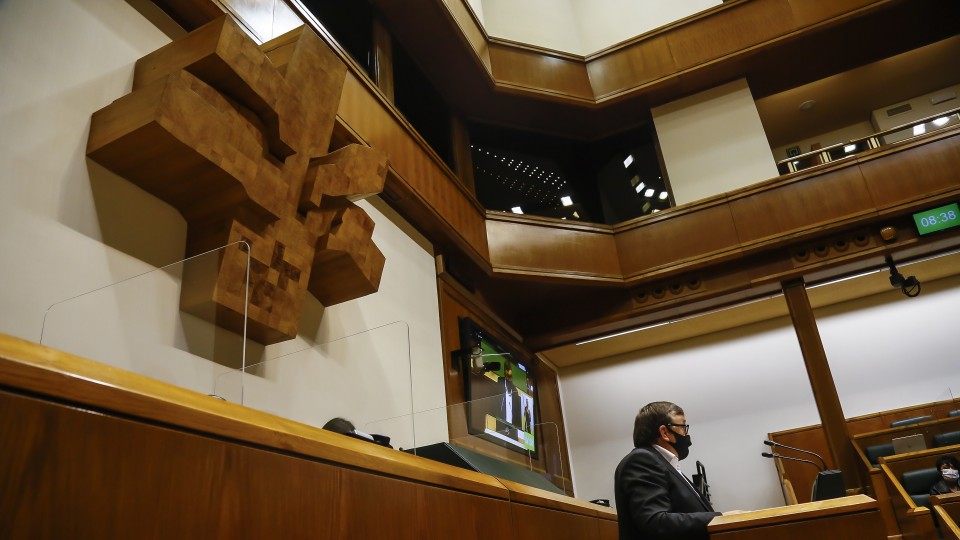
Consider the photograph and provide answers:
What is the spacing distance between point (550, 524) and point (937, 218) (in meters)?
4.96

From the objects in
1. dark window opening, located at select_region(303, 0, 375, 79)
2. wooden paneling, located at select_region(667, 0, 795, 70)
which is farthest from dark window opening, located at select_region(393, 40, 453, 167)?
wooden paneling, located at select_region(667, 0, 795, 70)

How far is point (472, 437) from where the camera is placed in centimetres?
300

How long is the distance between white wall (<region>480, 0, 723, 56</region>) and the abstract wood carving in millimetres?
5104

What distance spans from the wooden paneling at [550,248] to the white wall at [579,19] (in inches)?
105

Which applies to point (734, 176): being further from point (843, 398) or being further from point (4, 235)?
point (4, 235)

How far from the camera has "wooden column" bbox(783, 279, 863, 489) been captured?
547cm

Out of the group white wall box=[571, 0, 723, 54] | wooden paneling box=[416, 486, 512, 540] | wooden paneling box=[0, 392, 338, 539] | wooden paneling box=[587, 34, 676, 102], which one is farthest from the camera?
white wall box=[571, 0, 723, 54]

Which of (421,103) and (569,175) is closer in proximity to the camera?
(421,103)

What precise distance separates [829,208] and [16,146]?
→ 588 cm

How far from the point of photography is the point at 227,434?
114cm

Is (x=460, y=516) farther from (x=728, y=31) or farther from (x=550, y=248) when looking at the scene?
(x=728, y=31)

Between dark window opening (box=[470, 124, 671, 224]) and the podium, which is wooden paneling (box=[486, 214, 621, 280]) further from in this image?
the podium

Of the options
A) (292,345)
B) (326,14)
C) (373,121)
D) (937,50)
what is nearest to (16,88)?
(292,345)

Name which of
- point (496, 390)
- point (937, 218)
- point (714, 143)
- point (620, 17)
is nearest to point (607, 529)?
point (496, 390)
